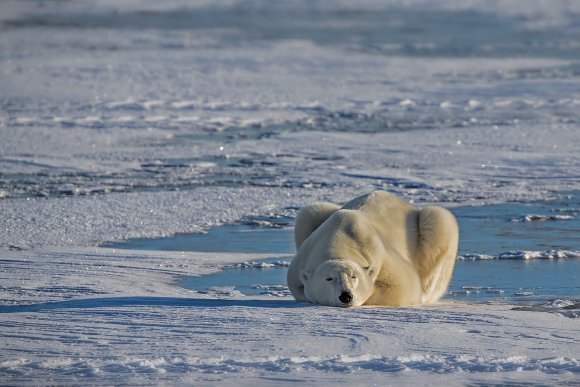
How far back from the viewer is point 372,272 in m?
5.52

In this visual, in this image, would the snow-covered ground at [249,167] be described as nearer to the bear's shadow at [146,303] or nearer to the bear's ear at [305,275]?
the bear's shadow at [146,303]

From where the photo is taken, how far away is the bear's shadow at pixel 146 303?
18.1ft

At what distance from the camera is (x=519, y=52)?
65.9ft

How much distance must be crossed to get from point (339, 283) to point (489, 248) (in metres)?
2.45

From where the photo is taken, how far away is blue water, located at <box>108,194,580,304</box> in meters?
6.37

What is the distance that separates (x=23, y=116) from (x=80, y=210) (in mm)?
5119

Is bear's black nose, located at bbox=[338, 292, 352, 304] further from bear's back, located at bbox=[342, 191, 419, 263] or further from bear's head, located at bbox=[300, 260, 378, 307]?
bear's back, located at bbox=[342, 191, 419, 263]

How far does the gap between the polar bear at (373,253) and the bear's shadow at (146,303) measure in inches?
7.6

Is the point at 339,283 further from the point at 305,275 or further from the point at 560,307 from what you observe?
the point at 560,307

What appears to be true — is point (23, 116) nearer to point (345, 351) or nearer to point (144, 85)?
point (144, 85)

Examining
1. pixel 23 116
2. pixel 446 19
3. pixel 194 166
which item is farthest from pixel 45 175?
pixel 446 19

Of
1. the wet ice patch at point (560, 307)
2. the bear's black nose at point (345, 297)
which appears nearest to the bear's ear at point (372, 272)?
the bear's black nose at point (345, 297)

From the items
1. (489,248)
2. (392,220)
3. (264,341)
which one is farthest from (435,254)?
(264,341)

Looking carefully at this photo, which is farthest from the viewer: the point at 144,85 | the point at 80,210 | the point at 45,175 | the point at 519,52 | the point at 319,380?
the point at 519,52
